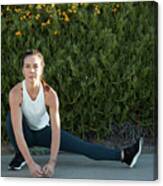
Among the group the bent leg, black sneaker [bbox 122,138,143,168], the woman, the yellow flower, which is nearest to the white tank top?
the woman

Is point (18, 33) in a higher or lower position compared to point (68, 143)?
higher

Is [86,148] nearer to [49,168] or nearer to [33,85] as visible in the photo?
[49,168]

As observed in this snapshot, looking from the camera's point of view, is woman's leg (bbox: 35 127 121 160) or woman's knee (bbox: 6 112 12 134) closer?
woman's leg (bbox: 35 127 121 160)

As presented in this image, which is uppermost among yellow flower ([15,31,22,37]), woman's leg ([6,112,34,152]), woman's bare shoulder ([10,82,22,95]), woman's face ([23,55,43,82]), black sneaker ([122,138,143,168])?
yellow flower ([15,31,22,37])

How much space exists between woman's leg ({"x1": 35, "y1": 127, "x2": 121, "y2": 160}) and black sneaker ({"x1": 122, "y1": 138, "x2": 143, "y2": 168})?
43 mm

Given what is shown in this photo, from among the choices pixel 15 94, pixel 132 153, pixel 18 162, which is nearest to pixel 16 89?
pixel 15 94

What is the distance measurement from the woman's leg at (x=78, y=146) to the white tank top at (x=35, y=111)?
0.13 feet

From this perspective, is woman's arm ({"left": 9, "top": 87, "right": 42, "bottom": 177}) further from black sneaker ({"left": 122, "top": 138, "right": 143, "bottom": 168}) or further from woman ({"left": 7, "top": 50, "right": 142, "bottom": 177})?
black sneaker ({"left": 122, "top": 138, "right": 143, "bottom": 168})

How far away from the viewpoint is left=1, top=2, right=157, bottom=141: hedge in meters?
3.31

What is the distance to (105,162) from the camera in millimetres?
3393

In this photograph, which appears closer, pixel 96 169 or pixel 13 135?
pixel 96 169

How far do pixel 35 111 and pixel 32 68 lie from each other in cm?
24

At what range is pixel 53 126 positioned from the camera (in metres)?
3.42

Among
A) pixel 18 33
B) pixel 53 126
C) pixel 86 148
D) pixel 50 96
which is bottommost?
pixel 86 148
